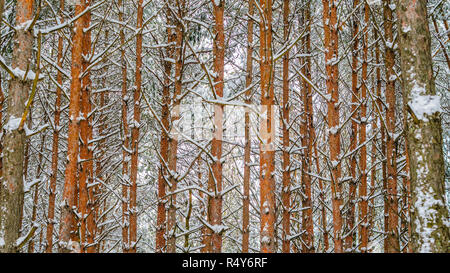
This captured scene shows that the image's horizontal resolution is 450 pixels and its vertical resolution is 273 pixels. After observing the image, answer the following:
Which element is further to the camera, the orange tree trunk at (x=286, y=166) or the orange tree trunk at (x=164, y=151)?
the orange tree trunk at (x=164, y=151)

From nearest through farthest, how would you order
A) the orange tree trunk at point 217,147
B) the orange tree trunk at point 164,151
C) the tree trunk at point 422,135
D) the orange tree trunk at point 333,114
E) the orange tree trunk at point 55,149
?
the tree trunk at point 422,135
the orange tree trunk at point 217,147
the orange tree trunk at point 333,114
the orange tree trunk at point 164,151
the orange tree trunk at point 55,149

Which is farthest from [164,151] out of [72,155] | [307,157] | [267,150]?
[267,150]

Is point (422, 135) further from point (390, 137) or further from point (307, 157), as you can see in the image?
point (307, 157)

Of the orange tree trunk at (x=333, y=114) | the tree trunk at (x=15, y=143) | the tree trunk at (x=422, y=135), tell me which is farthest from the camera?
the orange tree trunk at (x=333, y=114)

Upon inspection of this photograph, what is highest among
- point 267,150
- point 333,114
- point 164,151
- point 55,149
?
point 55,149

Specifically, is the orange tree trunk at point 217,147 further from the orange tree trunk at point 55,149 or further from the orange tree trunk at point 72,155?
the orange tree trunk at point 55,149

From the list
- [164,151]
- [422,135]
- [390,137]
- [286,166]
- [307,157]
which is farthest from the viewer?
[164,151]

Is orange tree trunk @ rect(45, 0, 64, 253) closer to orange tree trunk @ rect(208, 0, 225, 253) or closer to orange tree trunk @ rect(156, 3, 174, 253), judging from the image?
orange tree trunk @ rect(156, 3, 174, 253)

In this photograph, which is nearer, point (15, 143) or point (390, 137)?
point (15, 143)

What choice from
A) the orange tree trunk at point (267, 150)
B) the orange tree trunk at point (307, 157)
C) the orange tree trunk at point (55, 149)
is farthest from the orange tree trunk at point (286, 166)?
the orange tree trunk at point (55, 149)

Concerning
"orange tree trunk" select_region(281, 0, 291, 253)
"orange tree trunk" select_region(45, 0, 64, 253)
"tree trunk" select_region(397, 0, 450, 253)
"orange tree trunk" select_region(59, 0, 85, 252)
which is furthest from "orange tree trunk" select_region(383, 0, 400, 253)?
"orange tree trunk" select_region(45, 0, 64, 253)
